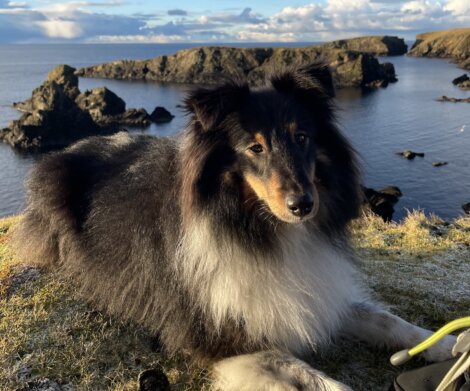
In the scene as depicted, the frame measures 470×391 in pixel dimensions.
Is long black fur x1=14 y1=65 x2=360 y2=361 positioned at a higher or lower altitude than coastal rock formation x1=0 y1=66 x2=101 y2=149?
higher

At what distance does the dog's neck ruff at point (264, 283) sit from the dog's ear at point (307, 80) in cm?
121

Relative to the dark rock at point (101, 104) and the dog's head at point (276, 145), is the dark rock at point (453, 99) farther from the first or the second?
the dog's head at point (276, 145)

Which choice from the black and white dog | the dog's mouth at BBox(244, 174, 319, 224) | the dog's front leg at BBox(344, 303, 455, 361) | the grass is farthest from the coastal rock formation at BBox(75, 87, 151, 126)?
the dog's mouth at BBox(244, 174, 319, 224)

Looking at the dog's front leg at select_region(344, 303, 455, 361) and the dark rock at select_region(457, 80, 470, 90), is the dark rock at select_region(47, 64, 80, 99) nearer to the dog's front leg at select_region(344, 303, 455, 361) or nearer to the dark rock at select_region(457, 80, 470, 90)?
the dark rock at select_region(457, 80, 470, 90)

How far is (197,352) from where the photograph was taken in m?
4.05

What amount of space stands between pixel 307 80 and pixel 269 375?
97.0 inches

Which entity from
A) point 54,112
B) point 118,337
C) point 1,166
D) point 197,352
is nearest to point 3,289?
point 118,337

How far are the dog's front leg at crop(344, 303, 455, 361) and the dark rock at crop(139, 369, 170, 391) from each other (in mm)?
1840

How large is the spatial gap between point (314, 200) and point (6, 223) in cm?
793

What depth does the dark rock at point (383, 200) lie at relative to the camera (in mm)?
24453

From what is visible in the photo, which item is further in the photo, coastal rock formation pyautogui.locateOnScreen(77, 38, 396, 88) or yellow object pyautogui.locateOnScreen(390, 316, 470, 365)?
coastal rock formation pyautogui.locateOnScreen(77, 38, 396, 88)

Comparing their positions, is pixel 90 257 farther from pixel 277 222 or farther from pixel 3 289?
pixel 277 222

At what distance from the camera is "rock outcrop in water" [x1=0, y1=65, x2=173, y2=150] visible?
159ft

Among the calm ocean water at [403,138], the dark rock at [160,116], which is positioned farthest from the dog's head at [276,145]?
the dark rock at [160,116]
